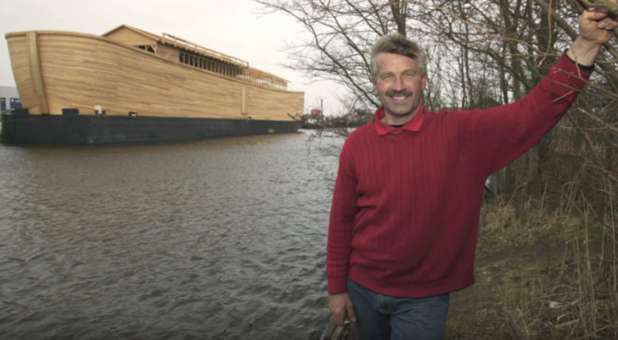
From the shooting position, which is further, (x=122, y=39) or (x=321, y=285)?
(x=122, y=39)

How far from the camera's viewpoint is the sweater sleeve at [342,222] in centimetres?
198

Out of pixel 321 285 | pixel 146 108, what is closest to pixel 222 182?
pixel 321 285

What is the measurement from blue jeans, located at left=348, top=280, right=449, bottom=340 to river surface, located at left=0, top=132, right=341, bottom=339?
6.86 ft

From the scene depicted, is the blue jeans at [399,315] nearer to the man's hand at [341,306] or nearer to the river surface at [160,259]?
the man's hand at [341,306]

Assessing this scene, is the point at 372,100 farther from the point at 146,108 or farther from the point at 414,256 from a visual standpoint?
the point at 146,108

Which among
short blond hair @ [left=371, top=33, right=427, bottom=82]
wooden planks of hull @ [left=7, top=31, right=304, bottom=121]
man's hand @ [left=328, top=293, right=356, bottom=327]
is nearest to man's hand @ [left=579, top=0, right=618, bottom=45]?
short blond hair @ [left=371, top=33, right=427, bottom=82]

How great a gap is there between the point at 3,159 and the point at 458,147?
20.4 meters

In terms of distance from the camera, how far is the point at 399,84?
180 cm

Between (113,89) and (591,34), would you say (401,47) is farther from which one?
(113,89)

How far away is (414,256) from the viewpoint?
1799mm

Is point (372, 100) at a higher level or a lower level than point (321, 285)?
higher

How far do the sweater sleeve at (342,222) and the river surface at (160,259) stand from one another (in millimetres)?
2093

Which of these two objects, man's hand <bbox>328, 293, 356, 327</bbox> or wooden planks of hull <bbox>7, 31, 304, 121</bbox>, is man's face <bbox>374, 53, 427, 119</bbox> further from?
wooden planks of hull <bbox>7, 31, 304, 121</bbox>

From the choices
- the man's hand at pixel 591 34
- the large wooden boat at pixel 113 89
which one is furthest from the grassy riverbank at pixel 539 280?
the large wooden boat at pixel 113 89
